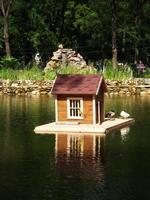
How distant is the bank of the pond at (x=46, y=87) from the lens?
50.3 m

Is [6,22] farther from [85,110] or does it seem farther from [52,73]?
[85,110]

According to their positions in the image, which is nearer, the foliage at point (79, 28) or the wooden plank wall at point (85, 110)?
the wooden plank wall at point (85, 110)

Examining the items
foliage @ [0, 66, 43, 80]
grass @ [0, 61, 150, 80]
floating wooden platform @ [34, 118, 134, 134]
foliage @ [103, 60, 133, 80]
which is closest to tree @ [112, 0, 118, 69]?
foliage @ [103, 60, 133, 80]

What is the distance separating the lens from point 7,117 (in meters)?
34.1

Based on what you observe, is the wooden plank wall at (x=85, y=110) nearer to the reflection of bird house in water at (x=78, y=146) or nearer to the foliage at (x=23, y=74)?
the reflection of bird house in water at (x=78, y=146)

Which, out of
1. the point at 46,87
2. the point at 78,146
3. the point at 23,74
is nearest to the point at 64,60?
the point at 23,74

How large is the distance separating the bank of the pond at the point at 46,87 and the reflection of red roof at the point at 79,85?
18.9 m

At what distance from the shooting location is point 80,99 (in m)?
30.4

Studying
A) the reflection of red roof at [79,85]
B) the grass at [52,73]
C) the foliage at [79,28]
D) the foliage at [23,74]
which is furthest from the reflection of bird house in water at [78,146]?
the foliage at [79,28]

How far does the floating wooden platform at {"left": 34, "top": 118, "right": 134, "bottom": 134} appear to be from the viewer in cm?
2850

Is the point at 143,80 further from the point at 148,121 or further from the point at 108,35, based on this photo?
the point at 148,121

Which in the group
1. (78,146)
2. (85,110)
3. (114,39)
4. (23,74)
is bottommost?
(78,146)

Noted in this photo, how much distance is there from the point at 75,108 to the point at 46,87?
20.1 m

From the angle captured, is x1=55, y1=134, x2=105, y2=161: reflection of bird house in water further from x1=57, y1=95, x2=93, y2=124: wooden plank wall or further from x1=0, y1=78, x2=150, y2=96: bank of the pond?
x1=0, y1=78, x2=150, y2=96: bank of the pond
